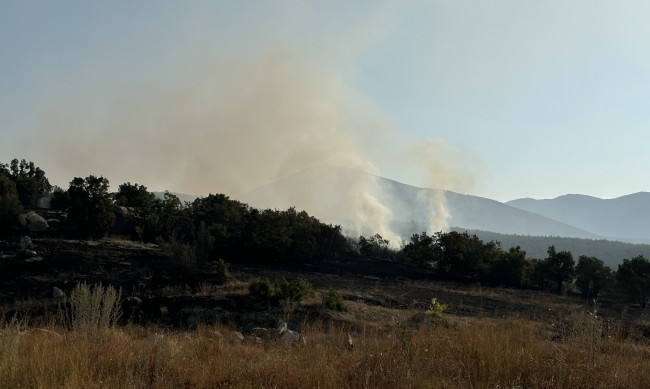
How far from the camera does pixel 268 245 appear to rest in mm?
26312

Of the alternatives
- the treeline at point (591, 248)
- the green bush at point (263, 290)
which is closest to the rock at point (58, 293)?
the green bush at point (263, 290)

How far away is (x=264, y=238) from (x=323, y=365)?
21882 mm

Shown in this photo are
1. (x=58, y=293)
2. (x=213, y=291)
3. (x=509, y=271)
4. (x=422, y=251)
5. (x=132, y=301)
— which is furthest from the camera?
(x=422, y=251)

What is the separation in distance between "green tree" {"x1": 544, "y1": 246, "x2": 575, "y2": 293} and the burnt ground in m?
3.53

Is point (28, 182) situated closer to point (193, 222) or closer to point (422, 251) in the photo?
point (193, 222)

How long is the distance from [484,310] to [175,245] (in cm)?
Answer: 1269

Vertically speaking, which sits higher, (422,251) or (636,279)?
(422,251)

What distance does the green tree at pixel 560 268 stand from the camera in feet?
98.0

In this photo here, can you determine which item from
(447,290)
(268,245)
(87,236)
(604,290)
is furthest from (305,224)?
(604,290)

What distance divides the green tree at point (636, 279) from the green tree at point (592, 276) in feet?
4.96

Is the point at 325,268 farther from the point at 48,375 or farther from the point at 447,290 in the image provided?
the point at 48,375

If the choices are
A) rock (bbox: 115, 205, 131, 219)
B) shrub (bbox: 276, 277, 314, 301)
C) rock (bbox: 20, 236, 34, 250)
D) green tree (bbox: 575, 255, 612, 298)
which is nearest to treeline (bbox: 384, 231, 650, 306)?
green tree (bbox: 575, 255, 612, 298)

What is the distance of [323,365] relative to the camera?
16.2ft

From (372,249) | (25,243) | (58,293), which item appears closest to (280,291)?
(58,293)
